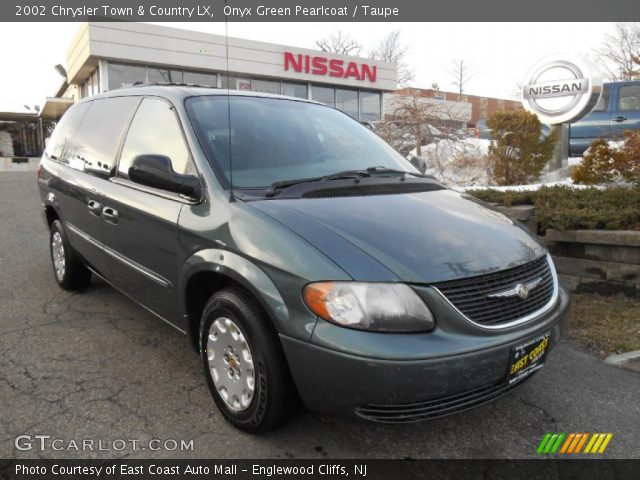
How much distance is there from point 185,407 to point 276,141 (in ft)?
5.39

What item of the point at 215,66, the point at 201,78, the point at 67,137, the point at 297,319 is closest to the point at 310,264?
the point at 297,319

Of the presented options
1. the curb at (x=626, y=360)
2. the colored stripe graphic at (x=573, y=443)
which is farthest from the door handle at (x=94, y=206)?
the curb at (x=626, y=360)

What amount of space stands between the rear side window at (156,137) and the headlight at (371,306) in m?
1.20

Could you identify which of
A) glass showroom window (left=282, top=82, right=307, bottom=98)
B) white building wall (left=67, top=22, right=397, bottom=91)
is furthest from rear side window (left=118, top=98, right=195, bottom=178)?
glass showroom window (left=282, top=82, right=307, bottom=98)

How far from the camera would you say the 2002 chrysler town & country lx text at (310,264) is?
2014mm

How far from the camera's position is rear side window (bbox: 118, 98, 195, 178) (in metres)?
2.89

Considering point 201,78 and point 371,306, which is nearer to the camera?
point 371,306

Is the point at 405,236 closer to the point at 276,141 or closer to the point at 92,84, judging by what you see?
the point at 276,141

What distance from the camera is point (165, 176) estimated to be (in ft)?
8.66

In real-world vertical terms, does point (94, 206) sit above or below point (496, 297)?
above

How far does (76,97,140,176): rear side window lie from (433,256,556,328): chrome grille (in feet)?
8.40

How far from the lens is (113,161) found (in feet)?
11.6

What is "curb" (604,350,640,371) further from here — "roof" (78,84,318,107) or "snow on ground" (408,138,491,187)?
"snow on ground" (408,138,491,187)

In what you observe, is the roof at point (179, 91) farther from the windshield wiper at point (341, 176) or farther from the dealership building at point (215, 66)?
the dealership building at point (215, 66)
